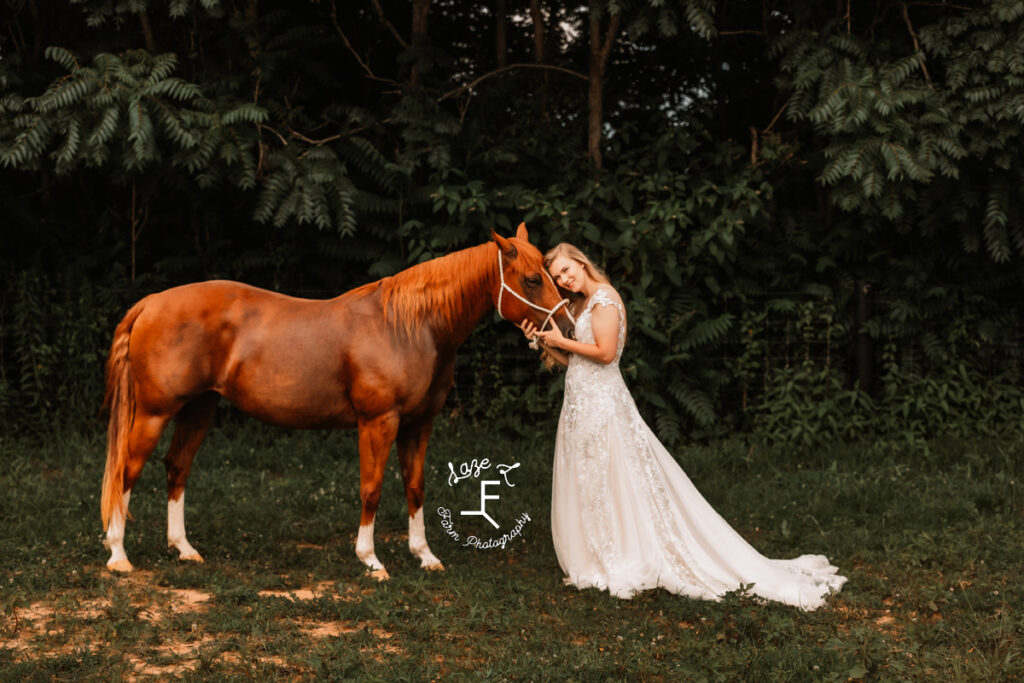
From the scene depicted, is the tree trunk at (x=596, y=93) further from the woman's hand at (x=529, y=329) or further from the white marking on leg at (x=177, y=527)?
the white marking on leg at (x=177, y=527)

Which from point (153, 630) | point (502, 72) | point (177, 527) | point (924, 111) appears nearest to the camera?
point (153, 630)

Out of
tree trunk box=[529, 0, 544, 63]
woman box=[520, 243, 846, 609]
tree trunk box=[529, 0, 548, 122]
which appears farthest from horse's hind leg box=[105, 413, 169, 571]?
tree trunk box=[529, 0, 544, 63]

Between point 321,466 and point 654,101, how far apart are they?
458 cm

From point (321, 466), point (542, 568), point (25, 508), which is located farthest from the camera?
point (321, 466)

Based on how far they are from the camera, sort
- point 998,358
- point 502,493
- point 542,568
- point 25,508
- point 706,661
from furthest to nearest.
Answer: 1. point 998,358
2. point 502,493
3. point 25,508
4. point 542,568
5. point 706,661

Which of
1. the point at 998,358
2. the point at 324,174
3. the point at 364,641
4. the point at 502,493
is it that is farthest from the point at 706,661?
the point at 998,358

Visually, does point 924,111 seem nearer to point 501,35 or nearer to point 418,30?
point 501,35

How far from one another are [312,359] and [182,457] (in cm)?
109

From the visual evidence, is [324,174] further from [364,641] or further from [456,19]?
[364,641]

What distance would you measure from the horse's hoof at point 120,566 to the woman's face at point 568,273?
2.88 m

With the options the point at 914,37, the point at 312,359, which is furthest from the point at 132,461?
the point at 914,37

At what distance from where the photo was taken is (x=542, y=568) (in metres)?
5.01

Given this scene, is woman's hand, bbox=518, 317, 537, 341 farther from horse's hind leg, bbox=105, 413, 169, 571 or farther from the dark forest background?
the dark forest background

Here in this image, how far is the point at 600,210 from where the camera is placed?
773 centimetres
